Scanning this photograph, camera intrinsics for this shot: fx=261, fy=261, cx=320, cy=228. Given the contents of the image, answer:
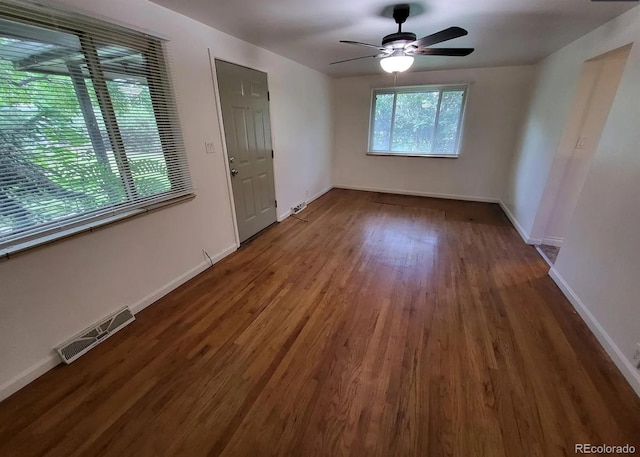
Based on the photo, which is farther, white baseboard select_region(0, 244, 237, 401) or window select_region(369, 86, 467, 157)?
window select_region(369, 86, 467, 157)

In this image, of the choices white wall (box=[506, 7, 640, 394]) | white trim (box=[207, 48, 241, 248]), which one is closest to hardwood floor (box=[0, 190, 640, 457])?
white wall (box=[506, 7, 640, 394])

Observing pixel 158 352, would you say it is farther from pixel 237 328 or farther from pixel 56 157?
pixel 56 157

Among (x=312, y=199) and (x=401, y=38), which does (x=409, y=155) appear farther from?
(x=401, y=38)

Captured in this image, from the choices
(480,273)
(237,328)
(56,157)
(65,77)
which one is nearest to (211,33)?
(65,77)

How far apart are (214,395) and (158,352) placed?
57 centimetres

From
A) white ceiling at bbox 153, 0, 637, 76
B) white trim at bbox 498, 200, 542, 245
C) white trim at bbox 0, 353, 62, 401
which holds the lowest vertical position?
white trim at bbox 0, 353, 62, 401

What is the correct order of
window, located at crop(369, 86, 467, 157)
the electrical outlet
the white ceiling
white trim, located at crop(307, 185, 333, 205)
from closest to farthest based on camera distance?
1. the white ceiling
2. the electrical outlet
3. window, located at crop(369, 86, 467, 157)
4. white trim, located at crop(307, 185, 333, 205)

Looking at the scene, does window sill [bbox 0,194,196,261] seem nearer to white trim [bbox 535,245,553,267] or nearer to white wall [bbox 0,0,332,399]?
white wall [bbox 0,0,332,399]

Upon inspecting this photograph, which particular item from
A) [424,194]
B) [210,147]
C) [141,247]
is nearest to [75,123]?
[141,247]

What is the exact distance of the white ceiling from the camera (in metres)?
1.88

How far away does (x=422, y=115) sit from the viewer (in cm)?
480

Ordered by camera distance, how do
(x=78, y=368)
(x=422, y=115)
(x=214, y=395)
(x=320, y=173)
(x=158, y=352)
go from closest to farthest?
1. (x=214, y=395)
2. (x=78, y=368)
3. (x=158, y=352)
4. (x=422, y=115)
5. (x=320, y=173)

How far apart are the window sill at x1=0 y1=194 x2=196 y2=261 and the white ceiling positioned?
149cm

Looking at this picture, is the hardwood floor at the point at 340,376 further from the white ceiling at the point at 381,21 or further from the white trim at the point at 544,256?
the white ceiling at the point at 381,21
